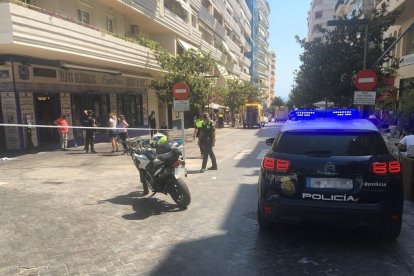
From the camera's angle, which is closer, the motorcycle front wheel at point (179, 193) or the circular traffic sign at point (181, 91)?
the motorcycle front wheel at point (179, 193)

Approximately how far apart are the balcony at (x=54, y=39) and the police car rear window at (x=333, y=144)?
395 inches

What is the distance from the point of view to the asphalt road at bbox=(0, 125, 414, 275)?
13.8 ft

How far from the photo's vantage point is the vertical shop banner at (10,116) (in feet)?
47.7

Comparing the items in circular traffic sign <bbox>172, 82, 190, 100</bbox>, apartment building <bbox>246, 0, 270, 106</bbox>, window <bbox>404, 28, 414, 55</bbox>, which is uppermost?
apartment building <bbox>246, 0, 270, 106</bbox>

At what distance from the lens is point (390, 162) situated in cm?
443

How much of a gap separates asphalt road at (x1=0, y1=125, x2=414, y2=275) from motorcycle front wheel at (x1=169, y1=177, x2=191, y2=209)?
134mm

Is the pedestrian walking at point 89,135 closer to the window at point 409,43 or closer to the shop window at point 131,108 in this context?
the shop window at point 131,108

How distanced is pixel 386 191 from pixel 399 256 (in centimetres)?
82

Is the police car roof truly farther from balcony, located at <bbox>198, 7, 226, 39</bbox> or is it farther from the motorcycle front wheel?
balcony, located at <bbox>198, 7, 226, 39</bbox>

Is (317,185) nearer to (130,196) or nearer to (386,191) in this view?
(386,191)

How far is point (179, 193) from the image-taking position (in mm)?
6633

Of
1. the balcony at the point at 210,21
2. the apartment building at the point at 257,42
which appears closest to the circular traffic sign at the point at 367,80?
the balcony at the point at 210,21

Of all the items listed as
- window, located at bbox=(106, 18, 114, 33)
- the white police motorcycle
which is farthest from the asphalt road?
window, located at bbox=(106, 18, 114, 33)

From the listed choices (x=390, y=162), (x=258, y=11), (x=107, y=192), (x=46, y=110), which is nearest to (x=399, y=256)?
(x=390, y=162)
